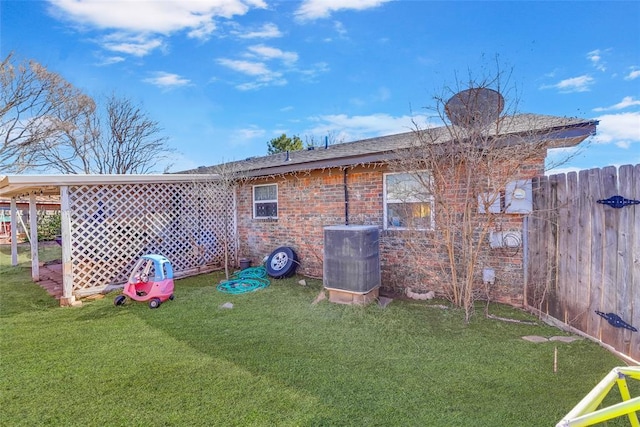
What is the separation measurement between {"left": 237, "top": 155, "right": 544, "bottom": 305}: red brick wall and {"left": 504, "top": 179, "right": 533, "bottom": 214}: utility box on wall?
22 centimetres

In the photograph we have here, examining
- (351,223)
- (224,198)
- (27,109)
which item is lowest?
(351,223)

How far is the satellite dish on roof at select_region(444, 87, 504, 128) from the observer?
4519mm

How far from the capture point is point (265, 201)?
8820 millimetres

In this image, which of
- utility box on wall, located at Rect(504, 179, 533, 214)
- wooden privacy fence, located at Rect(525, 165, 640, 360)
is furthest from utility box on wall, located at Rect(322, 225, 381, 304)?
wooden privacy fence, located at Rect(525, 165, 640, 360)

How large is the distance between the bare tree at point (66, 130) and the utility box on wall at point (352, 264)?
18285 mm

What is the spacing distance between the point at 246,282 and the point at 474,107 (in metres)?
5.53

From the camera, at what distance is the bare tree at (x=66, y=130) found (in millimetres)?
15625

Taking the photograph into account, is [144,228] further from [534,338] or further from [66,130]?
[66,130]

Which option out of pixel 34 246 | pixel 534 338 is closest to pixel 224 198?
pixel 34 246

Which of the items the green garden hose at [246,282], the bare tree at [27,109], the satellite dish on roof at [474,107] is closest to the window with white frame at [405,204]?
the satellite dish on roof at [474,107]

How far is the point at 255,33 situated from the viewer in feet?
30.3

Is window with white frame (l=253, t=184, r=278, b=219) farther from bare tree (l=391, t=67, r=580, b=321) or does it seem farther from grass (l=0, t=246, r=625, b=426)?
bare tree (l=391, t=67, r=580, b=321)

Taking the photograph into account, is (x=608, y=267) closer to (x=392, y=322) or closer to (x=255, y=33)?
(x=392, y=322)

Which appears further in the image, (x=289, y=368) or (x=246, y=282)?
(x=246, y=282)
